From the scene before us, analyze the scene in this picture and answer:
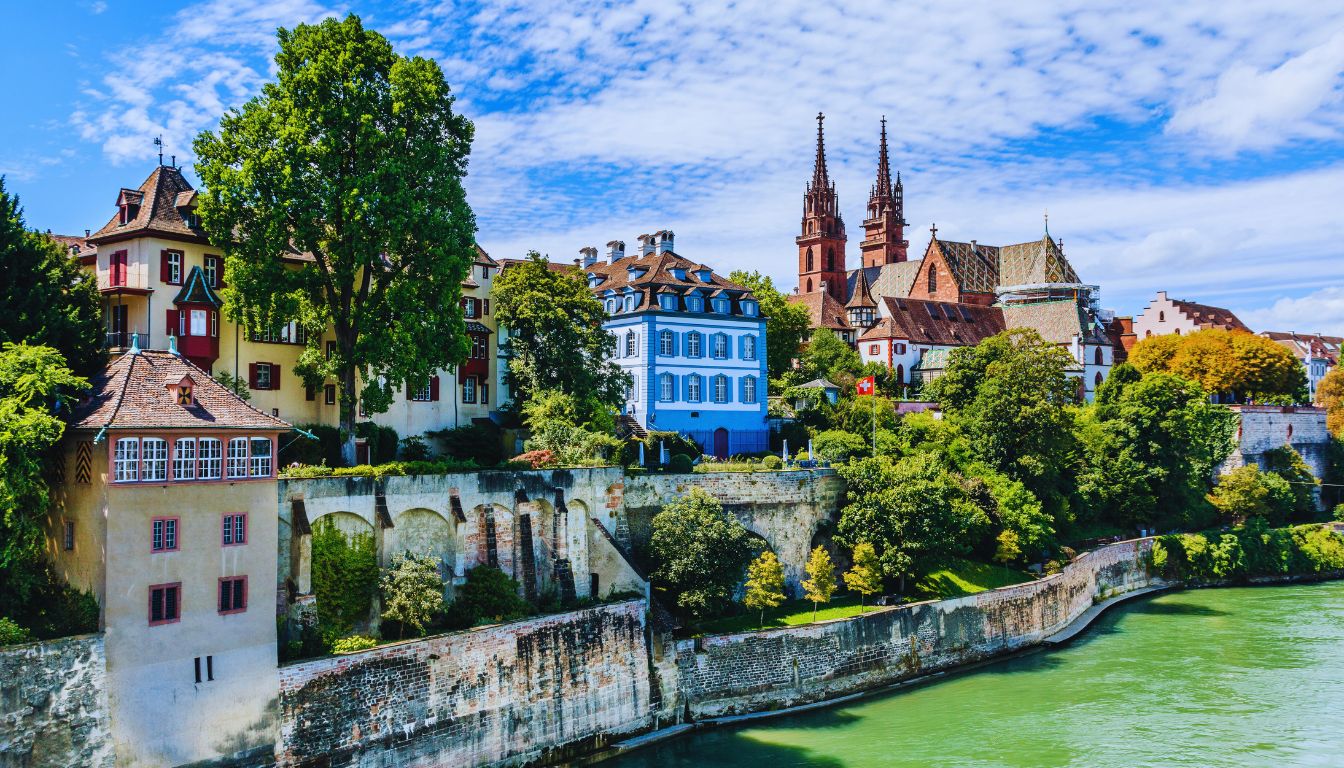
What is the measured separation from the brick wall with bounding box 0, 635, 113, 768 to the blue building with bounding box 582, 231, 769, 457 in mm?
29052

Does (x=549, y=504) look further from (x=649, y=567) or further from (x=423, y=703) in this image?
(x=423, y=703)

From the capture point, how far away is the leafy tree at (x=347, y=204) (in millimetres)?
31578

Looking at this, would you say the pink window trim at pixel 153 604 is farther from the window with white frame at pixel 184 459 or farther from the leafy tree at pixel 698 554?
the leafy tree at pixel 698 554

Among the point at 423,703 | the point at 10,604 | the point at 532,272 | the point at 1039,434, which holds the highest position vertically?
the point at 532,272

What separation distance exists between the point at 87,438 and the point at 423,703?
9.99 m

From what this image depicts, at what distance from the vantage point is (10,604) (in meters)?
23.7

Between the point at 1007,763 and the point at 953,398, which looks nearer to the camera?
the point at 1007,763

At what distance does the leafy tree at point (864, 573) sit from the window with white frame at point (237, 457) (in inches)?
888

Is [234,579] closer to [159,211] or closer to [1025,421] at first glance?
[159,211]

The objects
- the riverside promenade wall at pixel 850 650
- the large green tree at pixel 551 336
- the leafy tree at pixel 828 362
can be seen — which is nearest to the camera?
the riverside promenade wall at pixel 850 650

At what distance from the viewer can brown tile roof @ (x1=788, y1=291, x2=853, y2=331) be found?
80000mm

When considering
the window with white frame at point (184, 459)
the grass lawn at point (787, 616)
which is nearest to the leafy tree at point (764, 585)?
the grass lawn at point (787, 616)

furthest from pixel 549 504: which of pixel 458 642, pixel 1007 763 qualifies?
pixel 1007 763

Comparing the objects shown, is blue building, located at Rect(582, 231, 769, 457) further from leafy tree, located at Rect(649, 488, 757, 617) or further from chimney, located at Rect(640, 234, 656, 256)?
leafy tree, located at Rect(649, 488, 757, 617)
